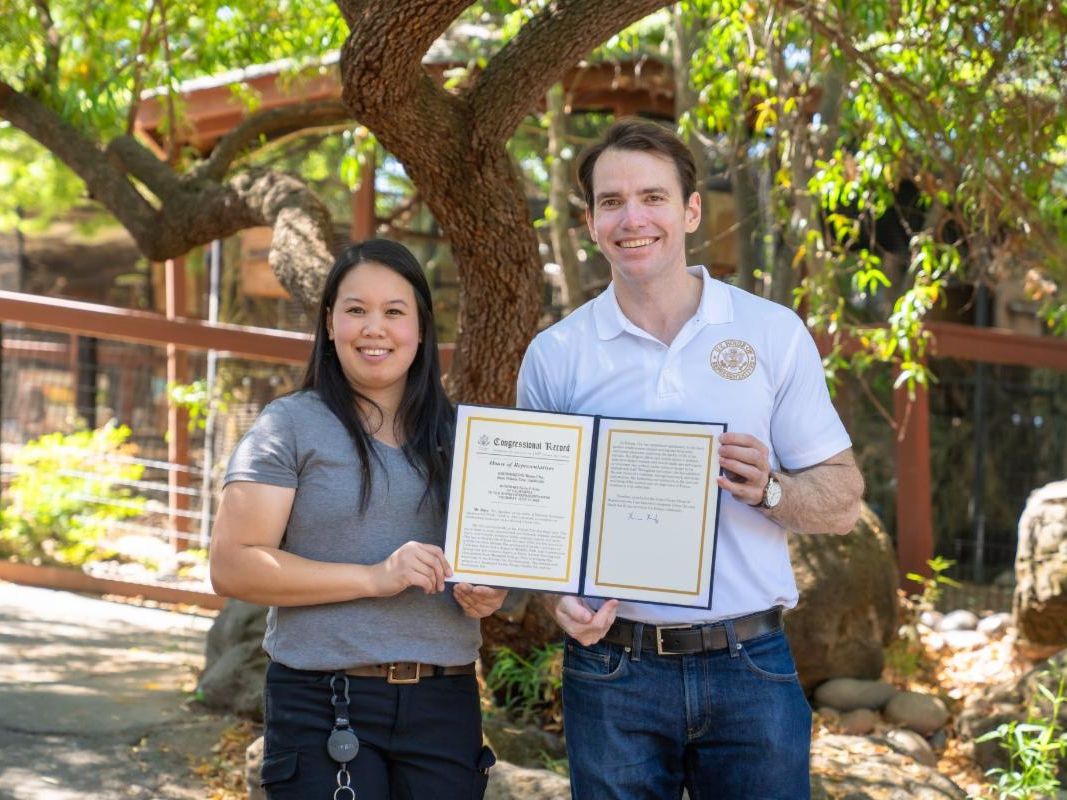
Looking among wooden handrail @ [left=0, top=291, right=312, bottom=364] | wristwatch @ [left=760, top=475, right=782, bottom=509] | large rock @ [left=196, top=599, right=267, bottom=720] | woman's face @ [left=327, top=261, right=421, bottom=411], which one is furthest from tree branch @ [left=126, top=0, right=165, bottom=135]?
wristwatch @ [left=760, top=475, right=782, bottom=509]

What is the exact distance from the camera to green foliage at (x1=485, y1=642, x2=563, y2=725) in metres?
5.62

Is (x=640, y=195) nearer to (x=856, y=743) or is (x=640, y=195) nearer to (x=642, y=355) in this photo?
(x=642, y=355)

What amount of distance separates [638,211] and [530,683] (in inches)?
129

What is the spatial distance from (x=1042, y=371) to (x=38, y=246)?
15.9 m

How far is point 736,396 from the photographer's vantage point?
110 inches

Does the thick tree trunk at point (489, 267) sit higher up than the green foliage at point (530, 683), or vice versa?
the thick tree trunk at point (489, 267)

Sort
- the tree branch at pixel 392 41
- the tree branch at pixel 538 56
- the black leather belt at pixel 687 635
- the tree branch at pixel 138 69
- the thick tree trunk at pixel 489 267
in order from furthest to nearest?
the tree branch at pixel 138 69
the thick tree trunk at pixel 489 267
the tree branch at pixel 538 56
the tree branch at pixel 392 41
the black leather belt at pixel 687 635

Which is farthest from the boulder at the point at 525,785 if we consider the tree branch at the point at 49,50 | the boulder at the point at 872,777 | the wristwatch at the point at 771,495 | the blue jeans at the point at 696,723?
the tree branch at the point at 49,50

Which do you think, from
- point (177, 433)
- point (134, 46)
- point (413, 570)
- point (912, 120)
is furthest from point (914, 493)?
point (413, 570)

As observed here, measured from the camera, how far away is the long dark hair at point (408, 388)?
2928 mm

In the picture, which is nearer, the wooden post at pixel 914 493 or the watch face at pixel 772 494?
the watch face at pixel 772 494

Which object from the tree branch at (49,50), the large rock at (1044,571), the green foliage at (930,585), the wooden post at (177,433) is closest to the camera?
the large rock at (1044,571)

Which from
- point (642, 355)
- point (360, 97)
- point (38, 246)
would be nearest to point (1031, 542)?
point (360, 97)

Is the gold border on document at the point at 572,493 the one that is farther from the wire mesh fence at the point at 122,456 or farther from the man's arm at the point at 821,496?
the wire mesh fence at the point at 122,456
